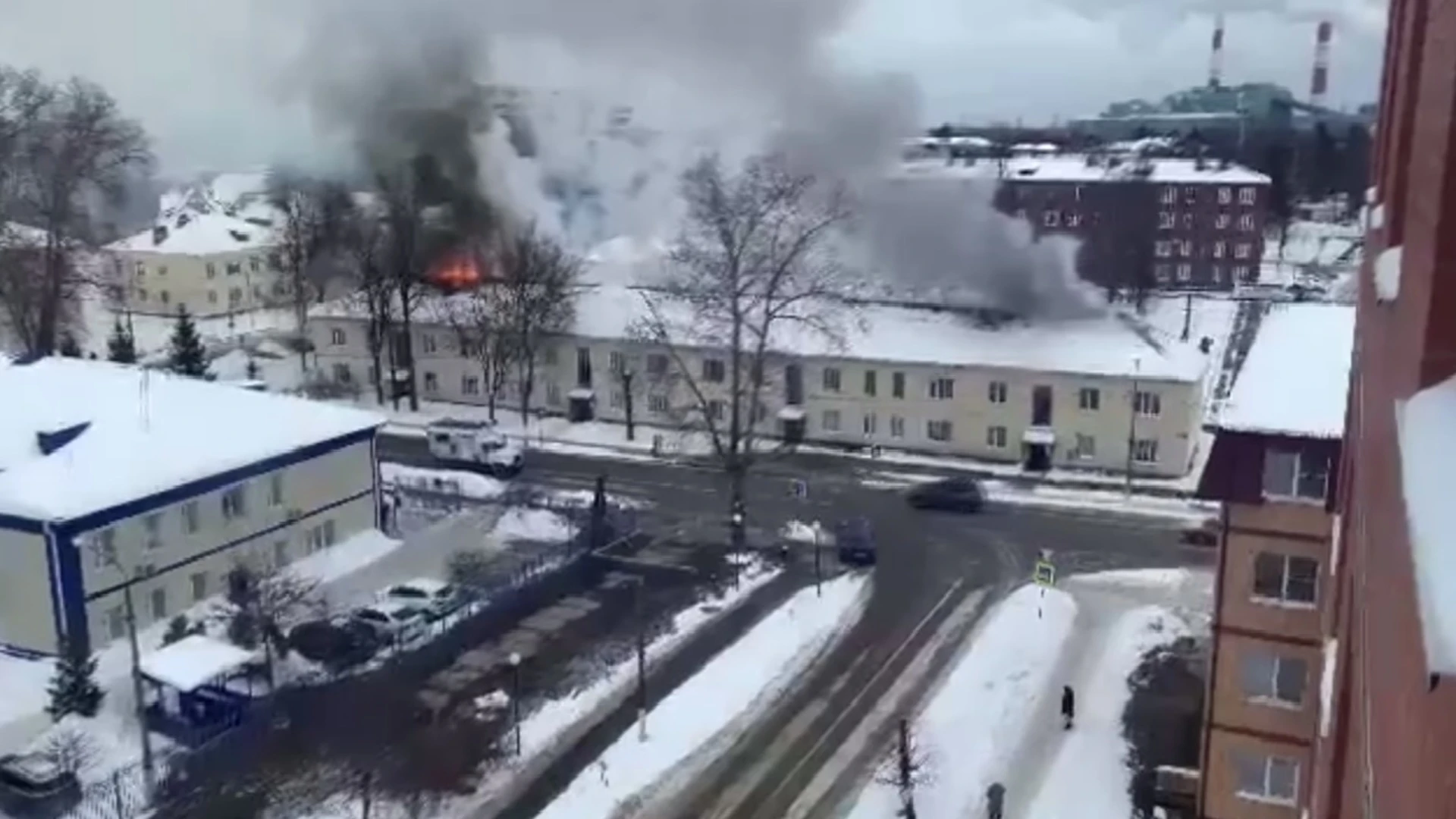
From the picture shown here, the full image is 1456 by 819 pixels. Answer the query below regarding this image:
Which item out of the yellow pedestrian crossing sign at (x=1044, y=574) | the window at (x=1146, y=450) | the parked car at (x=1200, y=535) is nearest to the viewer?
the yellow pedestrian crossing sign at (x=1044, y=574)

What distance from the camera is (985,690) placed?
1662 cm

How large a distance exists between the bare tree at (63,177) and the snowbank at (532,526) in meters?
14.7

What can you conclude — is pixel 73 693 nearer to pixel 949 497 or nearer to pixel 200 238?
pixel 949 497

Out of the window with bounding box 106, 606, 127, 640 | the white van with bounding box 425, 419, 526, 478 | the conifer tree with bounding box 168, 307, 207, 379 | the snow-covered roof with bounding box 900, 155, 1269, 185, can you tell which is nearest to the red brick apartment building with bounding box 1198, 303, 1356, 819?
the window with bounding box 106, 606, 127, 640

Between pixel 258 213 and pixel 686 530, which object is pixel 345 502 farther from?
pixel 258 213

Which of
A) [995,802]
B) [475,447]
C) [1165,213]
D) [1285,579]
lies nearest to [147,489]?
[475,447]

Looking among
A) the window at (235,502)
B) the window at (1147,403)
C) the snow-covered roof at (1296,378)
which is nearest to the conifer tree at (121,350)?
the window at (235,502)

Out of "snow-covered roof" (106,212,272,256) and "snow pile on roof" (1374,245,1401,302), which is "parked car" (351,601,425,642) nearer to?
"snow pile on roof" (1374,245,1401,302)

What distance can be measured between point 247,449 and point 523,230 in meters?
18.4

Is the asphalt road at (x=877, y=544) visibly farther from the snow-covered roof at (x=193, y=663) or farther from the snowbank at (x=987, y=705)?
the snow-covered roof at (x=193, y=663)

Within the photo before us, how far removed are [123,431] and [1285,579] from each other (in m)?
15.9

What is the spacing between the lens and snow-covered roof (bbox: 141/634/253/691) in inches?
615

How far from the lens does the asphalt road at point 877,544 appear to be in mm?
14773

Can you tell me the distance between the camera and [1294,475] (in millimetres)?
11688
